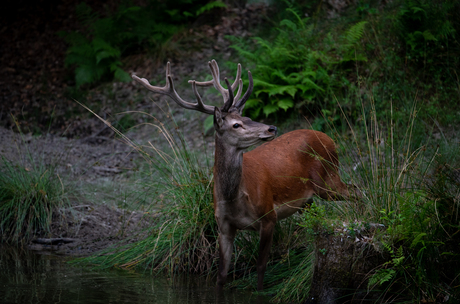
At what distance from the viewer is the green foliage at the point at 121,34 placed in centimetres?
1241

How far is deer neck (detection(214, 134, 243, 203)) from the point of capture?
14.9 feet

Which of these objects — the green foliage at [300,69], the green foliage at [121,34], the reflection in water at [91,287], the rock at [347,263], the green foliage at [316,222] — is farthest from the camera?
the green foliage at [121,34]

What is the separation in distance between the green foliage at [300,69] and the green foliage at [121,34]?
3399 mm

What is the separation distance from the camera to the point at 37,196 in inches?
264

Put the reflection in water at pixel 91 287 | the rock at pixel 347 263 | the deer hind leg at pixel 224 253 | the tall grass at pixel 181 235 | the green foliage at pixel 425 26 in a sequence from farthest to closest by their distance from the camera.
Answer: the green foliage at pixel 425 26 → the tall grass at pixel 181 235 → the deer hind leg at pixel 224 253 → the reflection in water at pixel 91 287 → the rock at pixel 347 263

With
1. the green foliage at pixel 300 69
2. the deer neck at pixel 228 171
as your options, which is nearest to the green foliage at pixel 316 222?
the deer neck at pixel 228 171

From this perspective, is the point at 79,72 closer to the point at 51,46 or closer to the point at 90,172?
the point at 51,46

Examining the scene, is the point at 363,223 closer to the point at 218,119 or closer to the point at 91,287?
the point at 218,119

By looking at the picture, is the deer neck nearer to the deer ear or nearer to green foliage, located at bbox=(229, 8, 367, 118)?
the deer ear

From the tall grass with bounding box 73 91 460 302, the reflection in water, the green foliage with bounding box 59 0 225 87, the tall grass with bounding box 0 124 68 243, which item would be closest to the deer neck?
the tall grass with bounding box 73 91 460 302

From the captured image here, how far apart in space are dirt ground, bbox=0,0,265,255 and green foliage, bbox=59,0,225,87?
45 cm

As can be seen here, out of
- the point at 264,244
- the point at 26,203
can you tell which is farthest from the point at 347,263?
the point at 26,203

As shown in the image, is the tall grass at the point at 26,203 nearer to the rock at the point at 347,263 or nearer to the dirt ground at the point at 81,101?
the dirt ground at the point at 81,101

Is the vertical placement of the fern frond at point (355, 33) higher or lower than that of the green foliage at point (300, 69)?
higher
